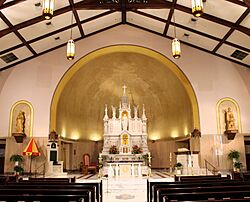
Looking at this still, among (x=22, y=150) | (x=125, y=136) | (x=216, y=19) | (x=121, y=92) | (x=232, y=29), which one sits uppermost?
(x=216, y=19)

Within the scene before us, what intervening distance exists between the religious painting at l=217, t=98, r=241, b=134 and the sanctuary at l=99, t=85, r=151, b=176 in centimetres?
453

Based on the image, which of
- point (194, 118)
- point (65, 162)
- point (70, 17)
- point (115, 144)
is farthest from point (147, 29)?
point (65, 162)

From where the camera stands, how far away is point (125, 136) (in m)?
16.7

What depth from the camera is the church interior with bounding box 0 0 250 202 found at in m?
13.3

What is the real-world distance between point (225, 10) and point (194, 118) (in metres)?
6.30

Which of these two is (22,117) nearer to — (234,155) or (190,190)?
(234,155)

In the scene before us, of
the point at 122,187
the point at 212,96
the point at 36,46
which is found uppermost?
the point at 36,46

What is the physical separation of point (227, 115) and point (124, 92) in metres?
6.49

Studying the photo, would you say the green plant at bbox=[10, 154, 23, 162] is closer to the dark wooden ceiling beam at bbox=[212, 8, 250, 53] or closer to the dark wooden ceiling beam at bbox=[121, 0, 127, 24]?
A: the dark wooden ceiling beam at bbox=[121, 0, 127, 24]


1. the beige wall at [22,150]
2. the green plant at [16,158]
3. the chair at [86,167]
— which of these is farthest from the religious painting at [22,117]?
the chair at [86,167]

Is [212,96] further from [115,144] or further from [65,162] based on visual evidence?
[65,162]

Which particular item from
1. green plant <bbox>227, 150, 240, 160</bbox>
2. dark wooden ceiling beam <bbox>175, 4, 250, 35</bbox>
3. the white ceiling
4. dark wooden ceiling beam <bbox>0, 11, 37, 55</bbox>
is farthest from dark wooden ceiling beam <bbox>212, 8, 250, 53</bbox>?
dark wooden ceiling beam <bbox>0, 11, 37, 55</bbox>

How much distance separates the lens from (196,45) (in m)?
15.9

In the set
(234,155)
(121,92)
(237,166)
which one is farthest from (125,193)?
(121,92)
